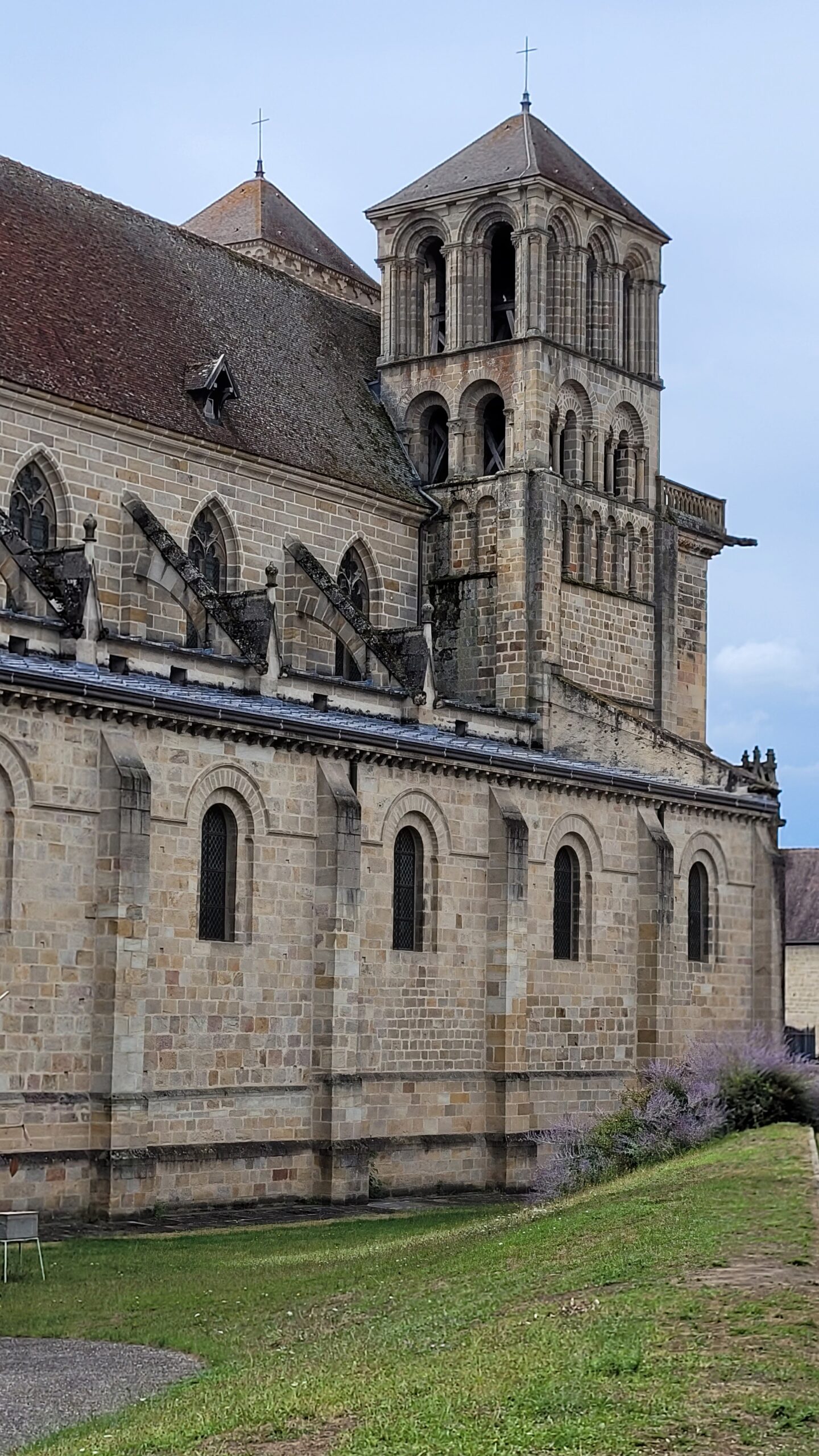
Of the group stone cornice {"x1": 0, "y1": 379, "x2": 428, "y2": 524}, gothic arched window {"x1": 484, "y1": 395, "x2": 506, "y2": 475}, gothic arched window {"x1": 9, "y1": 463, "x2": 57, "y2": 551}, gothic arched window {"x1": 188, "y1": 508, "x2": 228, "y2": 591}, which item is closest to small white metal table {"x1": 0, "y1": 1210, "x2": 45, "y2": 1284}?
gothic arched window {"x1": 9, "y1": 463, "x2": 57, "y2": 551}

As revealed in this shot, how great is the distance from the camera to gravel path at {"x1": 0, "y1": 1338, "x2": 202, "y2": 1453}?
667 inches

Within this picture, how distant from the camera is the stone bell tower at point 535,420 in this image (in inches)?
1880

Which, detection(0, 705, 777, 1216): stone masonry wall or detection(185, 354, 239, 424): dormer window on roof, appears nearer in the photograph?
detection(0, 705, 777, 1216): stone masonry wall

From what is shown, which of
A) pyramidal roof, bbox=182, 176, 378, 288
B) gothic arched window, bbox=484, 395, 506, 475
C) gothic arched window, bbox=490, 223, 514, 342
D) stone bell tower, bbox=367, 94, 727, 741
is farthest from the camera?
pyramidal roof, bbox=182, 176, 378, 288

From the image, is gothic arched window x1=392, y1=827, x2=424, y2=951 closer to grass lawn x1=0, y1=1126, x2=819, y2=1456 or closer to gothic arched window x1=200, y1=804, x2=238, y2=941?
gothic arched window x1=200, y1=804, x2=238, y2=941

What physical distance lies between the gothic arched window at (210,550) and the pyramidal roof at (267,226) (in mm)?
17252

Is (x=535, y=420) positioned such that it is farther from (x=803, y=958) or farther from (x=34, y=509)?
(x=803, y=958)

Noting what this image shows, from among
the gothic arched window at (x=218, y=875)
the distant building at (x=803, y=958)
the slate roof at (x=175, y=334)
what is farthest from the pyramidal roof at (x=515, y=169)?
the distant building at (x=803, y=958)

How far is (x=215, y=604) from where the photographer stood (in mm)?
38688

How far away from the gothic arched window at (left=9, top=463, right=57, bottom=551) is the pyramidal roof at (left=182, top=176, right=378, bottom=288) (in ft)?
67.9

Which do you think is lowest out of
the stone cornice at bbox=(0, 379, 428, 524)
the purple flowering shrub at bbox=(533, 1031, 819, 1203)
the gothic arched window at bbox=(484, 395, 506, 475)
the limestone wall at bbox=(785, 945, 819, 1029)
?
the purple flowering shrub at bbox=(533, 1031, 819, 1203)

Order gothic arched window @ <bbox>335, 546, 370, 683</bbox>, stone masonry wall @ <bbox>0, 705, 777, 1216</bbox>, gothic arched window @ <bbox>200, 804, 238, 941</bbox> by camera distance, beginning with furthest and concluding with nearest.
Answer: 1. gothic arched window @ <bbox>335, 546, 370, 683</bbox>
2. gothic arched window @ <bbox>200, 804, 238, 941</bbox>
3. stone masonry wall @ <bbox>0, 705, 777, 1216</bbox>

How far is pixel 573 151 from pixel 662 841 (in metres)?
17.8

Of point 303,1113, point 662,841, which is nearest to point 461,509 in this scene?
point 662,841
